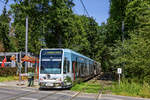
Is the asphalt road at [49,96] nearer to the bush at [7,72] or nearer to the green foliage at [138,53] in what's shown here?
the green foliage at [138,53]

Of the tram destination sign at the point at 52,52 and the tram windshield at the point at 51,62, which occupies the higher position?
the tram destination sign at the point at 52,52

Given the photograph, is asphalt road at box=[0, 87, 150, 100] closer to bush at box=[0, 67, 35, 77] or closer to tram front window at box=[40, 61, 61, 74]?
tram front window at box=[40, 61, 61, 74]

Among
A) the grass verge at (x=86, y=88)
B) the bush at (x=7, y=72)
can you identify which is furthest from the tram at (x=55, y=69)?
the bush at (x=7, y=72)

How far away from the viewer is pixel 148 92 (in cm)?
1623

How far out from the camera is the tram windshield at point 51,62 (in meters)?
17.2

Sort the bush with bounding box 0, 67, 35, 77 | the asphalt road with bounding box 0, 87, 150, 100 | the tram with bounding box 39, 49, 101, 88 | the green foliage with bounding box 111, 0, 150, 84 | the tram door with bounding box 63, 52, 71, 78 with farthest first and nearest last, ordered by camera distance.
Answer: the bush with bounding box 0, 67, 35, 77
the green foliage with bounding box 111, 0, 150, 84
the tram door with bounding box 63, 52, 71, 78
the tram with bounding box 39, 49, 101, 88
the asphalt road with bounding box 0, 87, 150, 100

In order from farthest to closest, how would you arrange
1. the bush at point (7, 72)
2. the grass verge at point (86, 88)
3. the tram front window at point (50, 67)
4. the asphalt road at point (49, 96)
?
the bush at point (7, 72)
the grass verge at point (86, 88)
the tram front window at point (50, 67)
the asphalt road at point (49, 96)

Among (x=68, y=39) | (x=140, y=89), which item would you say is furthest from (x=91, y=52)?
(x=140, y=89)

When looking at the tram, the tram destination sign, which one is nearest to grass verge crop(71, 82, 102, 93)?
the tram

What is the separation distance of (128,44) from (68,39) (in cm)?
1463

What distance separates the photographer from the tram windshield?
1717cm

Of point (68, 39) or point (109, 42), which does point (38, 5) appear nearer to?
point (68, 39)

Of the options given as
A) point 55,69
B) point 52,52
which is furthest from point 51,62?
point 52,52

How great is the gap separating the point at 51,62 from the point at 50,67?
0.38m
